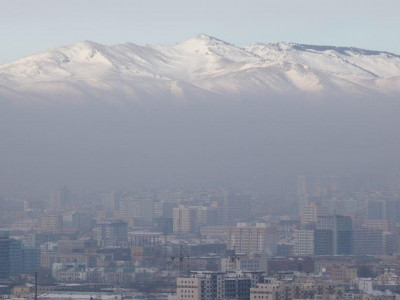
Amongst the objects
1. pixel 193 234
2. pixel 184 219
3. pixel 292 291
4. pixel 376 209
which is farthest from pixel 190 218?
pixel 292 291

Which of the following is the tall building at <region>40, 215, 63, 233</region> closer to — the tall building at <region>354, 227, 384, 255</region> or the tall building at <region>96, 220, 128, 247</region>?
the tall building at <region>96, 220, 128, 247</region>

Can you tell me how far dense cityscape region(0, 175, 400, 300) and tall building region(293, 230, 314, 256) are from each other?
0.03 meters

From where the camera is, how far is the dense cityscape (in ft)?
115

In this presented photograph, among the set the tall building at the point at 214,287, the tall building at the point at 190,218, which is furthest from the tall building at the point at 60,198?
the tall building at the point at 214,287

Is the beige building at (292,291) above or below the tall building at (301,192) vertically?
below

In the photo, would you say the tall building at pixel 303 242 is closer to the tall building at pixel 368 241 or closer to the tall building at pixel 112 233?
the tall building at pixel 368 241

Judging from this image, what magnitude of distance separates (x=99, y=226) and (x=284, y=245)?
4.65 m

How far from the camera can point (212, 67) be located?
5609 centimetres

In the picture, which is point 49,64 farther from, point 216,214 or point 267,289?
point 267,289

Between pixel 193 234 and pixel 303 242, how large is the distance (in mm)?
3711

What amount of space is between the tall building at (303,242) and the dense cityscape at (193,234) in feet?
0.10

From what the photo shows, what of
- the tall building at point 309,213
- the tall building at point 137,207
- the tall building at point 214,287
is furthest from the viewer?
the tall building at point 137,207

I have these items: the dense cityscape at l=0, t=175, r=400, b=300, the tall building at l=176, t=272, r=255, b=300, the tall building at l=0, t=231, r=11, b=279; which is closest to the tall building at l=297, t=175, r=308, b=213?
the dense cityscape at l=0, t=175, r=400, b=300

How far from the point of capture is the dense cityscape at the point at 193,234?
115 ft
